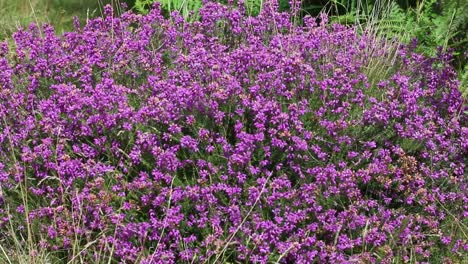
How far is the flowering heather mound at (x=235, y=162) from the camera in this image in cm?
287

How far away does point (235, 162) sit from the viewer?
2.88m

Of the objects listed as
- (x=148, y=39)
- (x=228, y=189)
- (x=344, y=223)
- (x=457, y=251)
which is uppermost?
(x=148, y=39)

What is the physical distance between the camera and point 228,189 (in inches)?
113

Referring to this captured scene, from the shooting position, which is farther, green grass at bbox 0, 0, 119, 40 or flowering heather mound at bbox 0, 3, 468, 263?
green grass at bbox 0, 0, 119, 40

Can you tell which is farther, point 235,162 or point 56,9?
point 56,9

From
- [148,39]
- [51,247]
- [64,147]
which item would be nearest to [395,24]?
[148,39]

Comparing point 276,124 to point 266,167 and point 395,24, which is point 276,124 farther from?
point 395,24

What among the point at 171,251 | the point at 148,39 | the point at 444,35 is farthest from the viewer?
the point at 444,35

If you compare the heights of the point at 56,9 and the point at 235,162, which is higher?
the point at 235,162

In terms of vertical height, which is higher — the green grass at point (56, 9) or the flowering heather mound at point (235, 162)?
the flowering heather mound at point (235, 162)

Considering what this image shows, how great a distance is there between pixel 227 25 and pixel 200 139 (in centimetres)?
119

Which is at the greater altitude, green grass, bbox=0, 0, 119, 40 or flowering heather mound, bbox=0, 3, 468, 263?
flowering heather mound, bbox=0, 3, 468, 263

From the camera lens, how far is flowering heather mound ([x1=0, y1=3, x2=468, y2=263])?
287 centimetres

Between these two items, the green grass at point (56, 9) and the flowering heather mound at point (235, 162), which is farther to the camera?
the green grass at point (56, 9)
